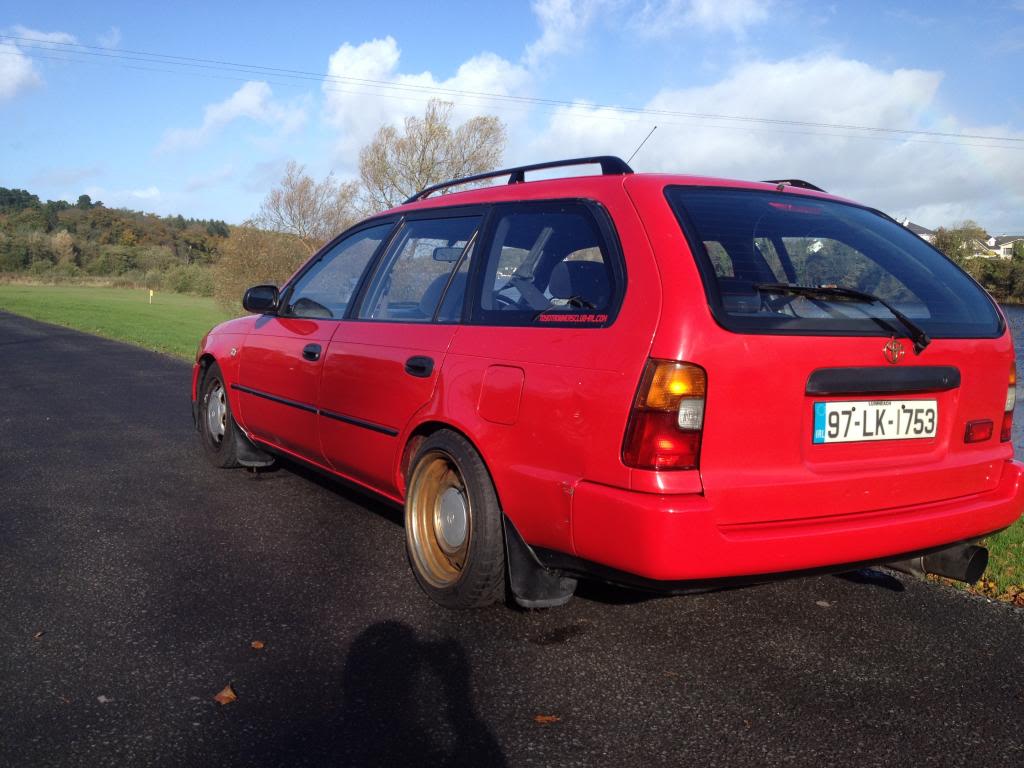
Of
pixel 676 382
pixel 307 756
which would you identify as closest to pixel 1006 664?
pixel 676 382

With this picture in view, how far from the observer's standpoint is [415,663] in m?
Result: 3.21

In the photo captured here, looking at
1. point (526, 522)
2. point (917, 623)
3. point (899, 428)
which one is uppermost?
point (899, 428)

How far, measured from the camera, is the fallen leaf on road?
9.45 feet

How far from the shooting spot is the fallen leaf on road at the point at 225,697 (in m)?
2.88

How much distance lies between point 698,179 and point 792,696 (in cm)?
192

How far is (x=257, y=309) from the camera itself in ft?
17.6

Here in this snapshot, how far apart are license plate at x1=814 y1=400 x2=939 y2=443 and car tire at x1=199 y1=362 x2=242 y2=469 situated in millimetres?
4053

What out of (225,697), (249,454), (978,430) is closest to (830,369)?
(978,430)

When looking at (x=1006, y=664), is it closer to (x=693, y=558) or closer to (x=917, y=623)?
(x=917, y=623)

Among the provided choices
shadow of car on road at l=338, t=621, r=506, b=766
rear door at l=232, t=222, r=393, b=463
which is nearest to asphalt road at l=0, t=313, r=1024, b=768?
shadow of car on road at l=338, t=621, r=506, b=766

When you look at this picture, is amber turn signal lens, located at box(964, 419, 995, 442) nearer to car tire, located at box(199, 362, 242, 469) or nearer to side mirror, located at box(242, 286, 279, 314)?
side mirror, located at box(242, 286, 279, 314)

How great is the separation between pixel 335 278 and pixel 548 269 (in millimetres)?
1803

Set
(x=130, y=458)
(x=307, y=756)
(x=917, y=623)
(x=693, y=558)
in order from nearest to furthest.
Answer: (x=307, y=756) → (x=693, y=558) → (x=917, y=623) → (x=130, y=458)

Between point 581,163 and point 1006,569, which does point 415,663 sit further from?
point 1006,569
